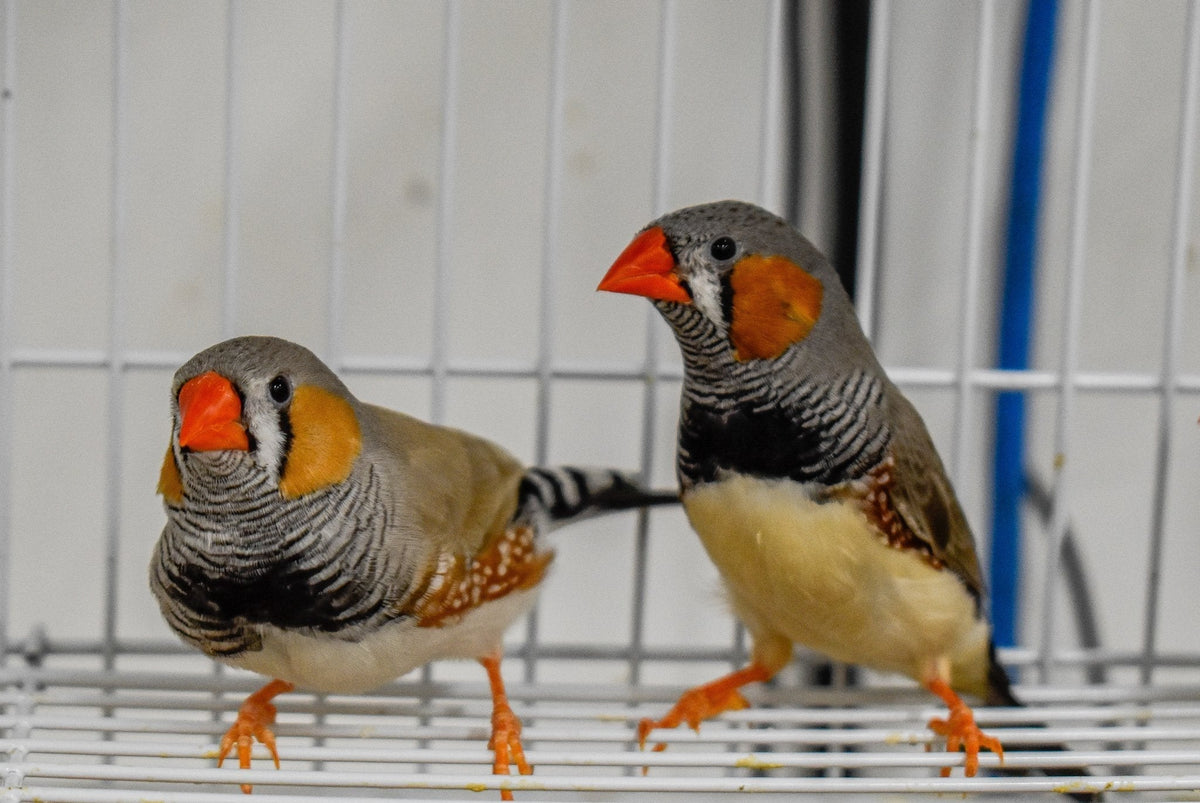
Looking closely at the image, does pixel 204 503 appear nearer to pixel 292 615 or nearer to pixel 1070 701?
pixel 292 615

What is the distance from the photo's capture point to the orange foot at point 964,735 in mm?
889

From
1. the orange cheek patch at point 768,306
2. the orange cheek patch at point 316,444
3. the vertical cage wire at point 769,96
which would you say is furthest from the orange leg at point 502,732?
the vertical cage wire at point 769,96

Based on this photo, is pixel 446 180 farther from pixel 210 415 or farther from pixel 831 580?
pixel 831 580

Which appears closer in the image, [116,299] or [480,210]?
[116,299]

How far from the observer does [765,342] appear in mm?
881

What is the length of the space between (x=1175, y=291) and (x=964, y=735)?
42cm

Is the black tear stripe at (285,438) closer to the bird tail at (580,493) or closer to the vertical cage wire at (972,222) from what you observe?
the bird tail at (580,493)

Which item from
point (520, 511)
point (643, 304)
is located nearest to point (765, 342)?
point (520, 511)

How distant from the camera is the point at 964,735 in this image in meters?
0.91

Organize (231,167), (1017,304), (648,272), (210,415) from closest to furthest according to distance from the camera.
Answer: (210,415) < (648,272) < (231,167) < (1017,304)

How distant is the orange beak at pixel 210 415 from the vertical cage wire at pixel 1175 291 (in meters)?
0.75

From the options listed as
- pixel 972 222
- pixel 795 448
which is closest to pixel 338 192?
pixel 795 448

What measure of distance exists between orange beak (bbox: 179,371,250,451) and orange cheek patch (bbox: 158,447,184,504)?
0.08 metres

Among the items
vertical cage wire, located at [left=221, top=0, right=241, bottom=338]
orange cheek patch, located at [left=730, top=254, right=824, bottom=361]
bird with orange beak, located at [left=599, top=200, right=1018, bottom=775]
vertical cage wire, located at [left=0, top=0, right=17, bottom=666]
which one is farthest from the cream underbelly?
vertical cage wire, located at [left=0, top=0, right=17, bottom=666]
